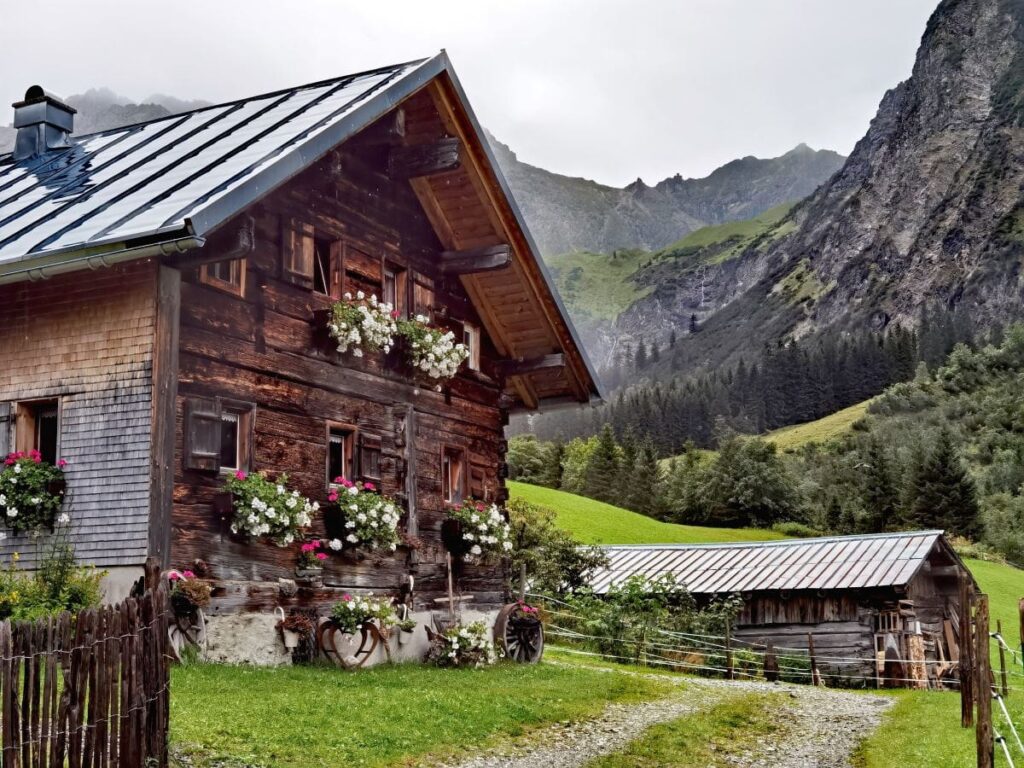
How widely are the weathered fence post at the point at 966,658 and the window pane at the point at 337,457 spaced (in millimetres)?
10526

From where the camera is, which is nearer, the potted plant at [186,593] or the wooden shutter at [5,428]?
the potted plant at [186,593]

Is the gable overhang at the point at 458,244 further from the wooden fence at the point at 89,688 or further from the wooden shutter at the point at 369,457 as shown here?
the wooden fence at the point at 89,688

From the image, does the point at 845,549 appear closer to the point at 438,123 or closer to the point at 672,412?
the point at 438,123

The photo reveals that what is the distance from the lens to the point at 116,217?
17.0 meters

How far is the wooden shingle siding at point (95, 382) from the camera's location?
17.0 meters

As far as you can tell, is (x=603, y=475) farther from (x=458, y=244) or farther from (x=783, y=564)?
(x=458, y=244)

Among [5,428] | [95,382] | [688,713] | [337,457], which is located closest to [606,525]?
[337,457]

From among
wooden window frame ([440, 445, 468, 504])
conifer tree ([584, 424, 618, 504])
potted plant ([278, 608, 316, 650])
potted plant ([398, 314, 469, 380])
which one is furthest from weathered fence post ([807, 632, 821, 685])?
conifer tree ([584, 424, 618, 504])

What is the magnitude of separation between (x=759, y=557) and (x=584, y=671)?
18.2 metres

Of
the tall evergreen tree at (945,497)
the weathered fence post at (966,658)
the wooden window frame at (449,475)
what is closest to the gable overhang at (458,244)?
the wooden window frame at (449,475)

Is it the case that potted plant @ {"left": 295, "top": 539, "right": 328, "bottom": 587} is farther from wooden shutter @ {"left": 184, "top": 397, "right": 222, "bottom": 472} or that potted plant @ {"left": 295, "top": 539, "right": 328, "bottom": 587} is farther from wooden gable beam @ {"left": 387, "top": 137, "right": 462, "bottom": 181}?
wooden gable beam @ {"left": 387, "top": 137, "right": 462, "bottom": 181}

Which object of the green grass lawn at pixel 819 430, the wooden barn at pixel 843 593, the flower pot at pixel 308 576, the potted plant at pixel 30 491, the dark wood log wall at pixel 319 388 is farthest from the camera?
the green grass lawn at pixel 819 430

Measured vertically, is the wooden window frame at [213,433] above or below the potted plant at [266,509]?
above

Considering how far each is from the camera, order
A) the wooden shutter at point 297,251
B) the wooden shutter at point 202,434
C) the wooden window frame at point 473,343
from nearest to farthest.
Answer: the wooden shutter at point 202,434 < the wooden shutter at point 297,251 < the wooden window frame at point 473,343
